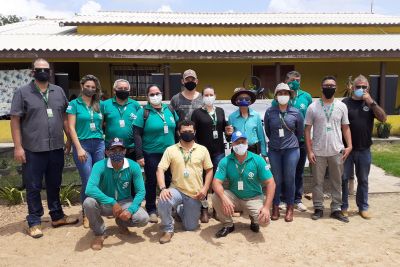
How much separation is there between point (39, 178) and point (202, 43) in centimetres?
867

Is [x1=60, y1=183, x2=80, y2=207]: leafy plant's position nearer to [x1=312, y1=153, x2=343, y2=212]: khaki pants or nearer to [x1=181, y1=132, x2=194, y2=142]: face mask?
[x1=181, y1=132, x2=194, y2=142]: face mask

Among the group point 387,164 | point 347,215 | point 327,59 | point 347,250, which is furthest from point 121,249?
point 327,59

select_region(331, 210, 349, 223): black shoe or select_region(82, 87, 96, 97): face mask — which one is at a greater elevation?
select_region(82, 87, 96, 97): face mask

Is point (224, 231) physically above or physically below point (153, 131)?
below

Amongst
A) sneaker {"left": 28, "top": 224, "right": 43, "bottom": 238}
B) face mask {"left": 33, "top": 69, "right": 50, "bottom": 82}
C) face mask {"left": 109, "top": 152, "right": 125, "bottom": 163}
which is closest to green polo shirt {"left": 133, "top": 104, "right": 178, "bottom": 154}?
face mask {"left": 109, "top": 152, "right": 125, "bottom": 163}

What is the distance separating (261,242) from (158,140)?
70.9 inches

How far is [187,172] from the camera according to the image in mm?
4453

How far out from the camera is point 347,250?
4008 mm

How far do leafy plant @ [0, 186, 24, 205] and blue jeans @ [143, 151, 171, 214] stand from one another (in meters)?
2.36

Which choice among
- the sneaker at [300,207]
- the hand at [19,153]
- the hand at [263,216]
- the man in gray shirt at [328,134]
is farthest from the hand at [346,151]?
the hand at [19,153]

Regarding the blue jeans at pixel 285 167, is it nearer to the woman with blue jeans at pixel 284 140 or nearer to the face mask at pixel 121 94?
the woman with blue jeans at pixel 284 140

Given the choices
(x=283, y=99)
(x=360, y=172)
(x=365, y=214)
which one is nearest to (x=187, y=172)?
(x=283, y=99)

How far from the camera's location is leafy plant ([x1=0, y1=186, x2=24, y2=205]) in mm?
5777

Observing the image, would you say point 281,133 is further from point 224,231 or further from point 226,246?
point 226,246
